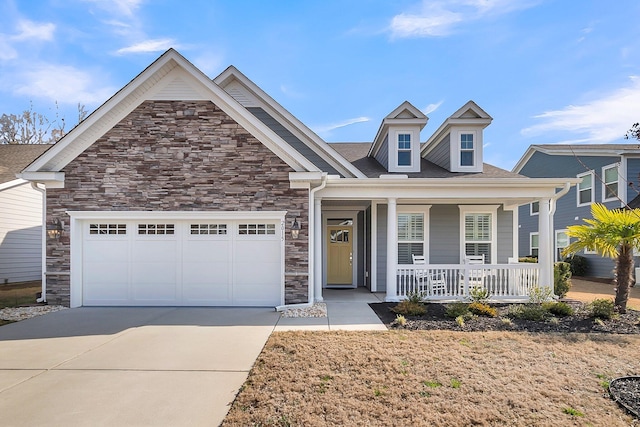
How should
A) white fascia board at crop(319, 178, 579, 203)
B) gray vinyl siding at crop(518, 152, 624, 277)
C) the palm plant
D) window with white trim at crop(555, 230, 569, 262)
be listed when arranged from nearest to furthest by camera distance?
the palm plant < white fascia board at crop(319, 178, 579, 203) < gray vinyl siding at crop(518, 152, 624, 277) < window with white trim at crop(555, 230, 569, 262)

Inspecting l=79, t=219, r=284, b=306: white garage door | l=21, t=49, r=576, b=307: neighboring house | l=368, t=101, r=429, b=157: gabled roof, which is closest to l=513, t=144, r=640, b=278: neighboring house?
l=368, t=101, r=429, b=157: gabled roof

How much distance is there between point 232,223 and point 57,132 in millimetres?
27146

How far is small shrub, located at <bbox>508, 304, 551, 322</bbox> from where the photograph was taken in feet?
25.2

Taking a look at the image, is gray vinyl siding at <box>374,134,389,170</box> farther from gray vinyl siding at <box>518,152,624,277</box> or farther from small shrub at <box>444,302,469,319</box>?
gray vinyl siding at <box>518,152,624,277</box>

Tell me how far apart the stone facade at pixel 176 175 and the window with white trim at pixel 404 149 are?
4.05 meters

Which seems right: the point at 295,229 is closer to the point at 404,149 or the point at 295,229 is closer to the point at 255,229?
the point at 255,229

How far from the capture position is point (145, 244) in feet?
30.0

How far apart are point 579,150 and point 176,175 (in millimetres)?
17199

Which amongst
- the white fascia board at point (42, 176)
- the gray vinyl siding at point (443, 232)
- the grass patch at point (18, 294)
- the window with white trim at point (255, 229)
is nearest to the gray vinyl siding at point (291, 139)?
the window with white trim at point (255, 229)

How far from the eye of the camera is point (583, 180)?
17.2 metres

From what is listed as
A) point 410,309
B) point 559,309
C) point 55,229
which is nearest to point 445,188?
point 410,309

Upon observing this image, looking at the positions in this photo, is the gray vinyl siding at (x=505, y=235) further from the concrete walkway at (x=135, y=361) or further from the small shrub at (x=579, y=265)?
the small shrub at (x=579, y=265)

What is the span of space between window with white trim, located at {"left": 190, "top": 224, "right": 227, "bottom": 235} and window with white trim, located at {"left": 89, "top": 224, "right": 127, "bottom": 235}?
1.75 meters

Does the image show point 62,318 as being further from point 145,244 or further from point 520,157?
point 520,157
